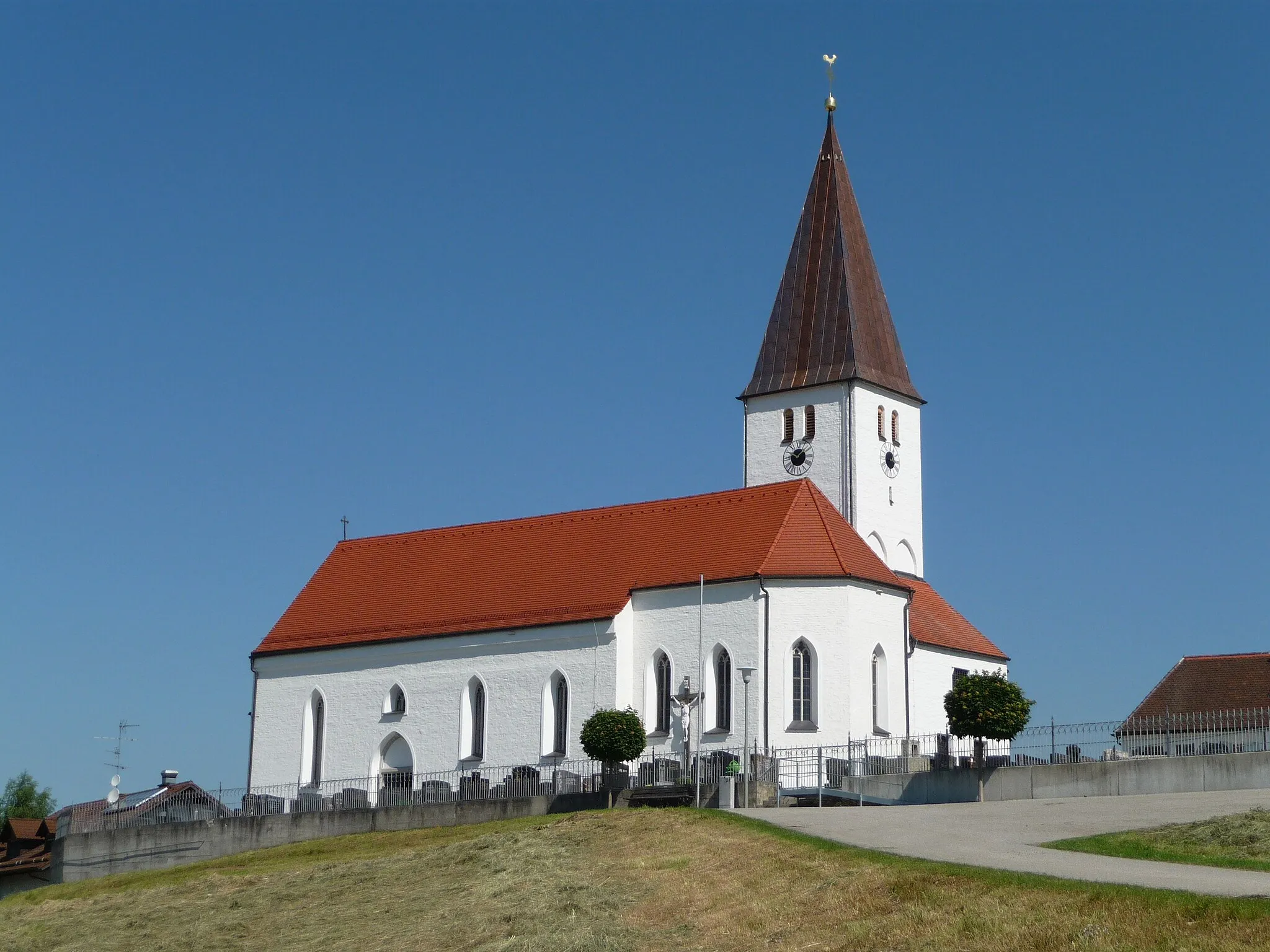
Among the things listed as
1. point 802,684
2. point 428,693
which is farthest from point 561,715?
point 802,684

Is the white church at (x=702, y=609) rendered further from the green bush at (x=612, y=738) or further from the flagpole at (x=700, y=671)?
the green bush at (x=612, y=738)

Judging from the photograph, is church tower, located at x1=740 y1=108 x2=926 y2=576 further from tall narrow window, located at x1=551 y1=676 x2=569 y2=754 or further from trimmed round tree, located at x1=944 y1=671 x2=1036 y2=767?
trimmed round tree, located at x1=944 y1=671 x2=1036 y2=767

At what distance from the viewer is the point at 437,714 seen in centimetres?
5178

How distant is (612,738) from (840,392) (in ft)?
68.7

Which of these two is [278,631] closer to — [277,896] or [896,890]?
[277,896]

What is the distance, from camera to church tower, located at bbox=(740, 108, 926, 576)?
193ft

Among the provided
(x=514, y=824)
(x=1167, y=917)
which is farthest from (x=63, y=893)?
(x=1167, y=917)

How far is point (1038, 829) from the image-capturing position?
26.5 metres

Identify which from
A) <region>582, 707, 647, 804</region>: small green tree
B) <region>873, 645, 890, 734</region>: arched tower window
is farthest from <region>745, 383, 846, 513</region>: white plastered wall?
<region>582, 707, 647, 804</region>: small green tree

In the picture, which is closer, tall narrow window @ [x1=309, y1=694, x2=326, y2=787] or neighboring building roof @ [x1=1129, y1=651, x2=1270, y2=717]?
tall narrow window @ [x1=309, y1=694, x2=326, y2=787]

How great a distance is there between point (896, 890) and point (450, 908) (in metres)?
8.45

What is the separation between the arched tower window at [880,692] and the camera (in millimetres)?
47469

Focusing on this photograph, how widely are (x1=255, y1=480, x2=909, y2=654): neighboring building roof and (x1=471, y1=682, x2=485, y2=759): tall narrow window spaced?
1930mm

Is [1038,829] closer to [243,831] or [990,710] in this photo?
[990,710]
